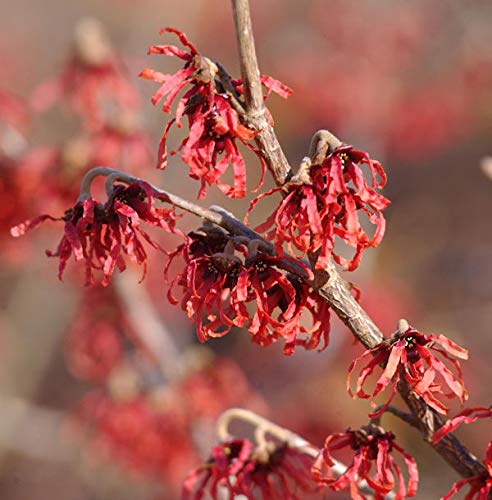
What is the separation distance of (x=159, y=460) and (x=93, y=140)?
145 cm

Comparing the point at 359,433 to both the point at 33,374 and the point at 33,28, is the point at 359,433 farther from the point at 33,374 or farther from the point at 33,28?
the point at 33,28

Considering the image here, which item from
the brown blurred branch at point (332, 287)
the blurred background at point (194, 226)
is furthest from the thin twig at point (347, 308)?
the blurred background at point (194, 226)

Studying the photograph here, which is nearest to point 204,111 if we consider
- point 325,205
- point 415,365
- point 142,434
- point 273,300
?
point 325,205

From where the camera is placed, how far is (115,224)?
52.2 inches

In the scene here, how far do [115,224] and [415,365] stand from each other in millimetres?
605

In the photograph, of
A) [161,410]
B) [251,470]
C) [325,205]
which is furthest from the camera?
[161,410]

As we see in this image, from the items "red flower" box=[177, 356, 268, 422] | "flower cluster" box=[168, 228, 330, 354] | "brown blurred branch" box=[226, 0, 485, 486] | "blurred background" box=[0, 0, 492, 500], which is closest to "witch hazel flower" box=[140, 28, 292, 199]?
"brown blurred branch" box=[226, 0, 485, 486]

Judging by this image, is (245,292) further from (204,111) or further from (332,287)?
(204,111)

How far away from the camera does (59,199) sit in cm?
284

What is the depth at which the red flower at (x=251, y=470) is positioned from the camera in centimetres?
156

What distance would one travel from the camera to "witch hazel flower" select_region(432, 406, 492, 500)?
1233 millimetres

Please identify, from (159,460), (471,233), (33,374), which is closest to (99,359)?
(159,460)

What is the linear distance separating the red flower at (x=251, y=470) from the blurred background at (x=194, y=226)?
1.32 meters

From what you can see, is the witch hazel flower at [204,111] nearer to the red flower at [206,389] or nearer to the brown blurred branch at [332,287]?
the brown blurred branch at [332,287]
